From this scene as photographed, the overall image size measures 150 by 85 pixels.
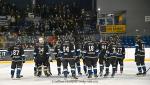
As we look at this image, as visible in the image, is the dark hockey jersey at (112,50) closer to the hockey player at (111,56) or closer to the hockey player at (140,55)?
the hockey player at (111,56)

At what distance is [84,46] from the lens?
1413 centimetres

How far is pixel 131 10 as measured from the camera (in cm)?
2789

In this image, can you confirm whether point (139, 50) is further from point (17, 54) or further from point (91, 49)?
point (17, 54)

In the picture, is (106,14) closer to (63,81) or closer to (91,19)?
(91,19)

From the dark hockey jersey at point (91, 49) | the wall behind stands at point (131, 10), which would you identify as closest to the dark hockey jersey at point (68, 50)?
the dark hockey jersey at point (91, 49)

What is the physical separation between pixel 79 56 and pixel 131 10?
1428 centimetres

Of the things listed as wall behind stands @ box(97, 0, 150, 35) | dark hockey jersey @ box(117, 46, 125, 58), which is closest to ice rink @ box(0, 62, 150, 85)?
dark hockey jersey @ box(117, 46, 125, 58)

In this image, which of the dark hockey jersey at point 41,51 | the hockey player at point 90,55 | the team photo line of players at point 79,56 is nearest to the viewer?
the team photo line of players at point 79,56

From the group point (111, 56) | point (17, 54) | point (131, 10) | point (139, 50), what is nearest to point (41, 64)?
point (17, 54)

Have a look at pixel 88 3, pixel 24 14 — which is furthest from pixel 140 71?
pixel 88 3

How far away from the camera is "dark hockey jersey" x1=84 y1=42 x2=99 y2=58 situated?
14008mm

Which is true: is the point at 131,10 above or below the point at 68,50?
above

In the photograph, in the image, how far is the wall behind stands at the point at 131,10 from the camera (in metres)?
27.8

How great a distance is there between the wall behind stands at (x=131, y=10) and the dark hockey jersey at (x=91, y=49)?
13871 mm
